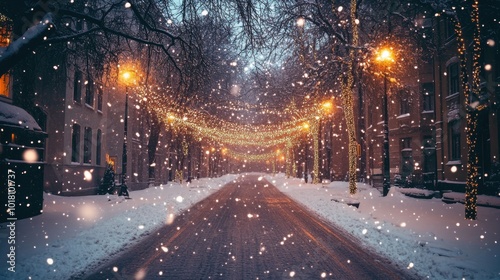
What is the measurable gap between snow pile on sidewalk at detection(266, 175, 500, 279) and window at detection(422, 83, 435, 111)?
538 inches

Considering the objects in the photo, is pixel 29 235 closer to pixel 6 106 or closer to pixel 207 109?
pixel 6 106

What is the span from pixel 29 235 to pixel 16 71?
7.75 metres

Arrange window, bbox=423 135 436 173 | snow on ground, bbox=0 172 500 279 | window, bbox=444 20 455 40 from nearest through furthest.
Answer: snow on ground, bbox=0 172 500 279
window, bbox=444 20 455 40
window, bbox=423 135 436 173

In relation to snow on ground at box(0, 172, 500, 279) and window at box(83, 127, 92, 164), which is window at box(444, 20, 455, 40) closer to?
snow on ground at box(0, 172, 500, 279)

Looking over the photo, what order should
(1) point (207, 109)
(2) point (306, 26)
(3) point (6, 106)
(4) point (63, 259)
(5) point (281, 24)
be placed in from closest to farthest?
1. (4) point (63, 259)
2. (3) point (6, 106)
3. (5) point (281, 24)
4. (2) point (306, 26)
5. (1) point (207, 109)

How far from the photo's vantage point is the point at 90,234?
1023 cm

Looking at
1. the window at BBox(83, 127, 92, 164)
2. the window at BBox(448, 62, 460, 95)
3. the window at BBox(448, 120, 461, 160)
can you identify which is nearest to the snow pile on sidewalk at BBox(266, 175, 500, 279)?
the window at BBox(448, 120, 461, 160)

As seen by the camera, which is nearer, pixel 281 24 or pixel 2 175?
pixel 2 175

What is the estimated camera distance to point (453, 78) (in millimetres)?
23594

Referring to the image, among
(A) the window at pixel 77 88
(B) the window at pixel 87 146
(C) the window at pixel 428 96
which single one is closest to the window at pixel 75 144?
(B) the window at pixel 87 146

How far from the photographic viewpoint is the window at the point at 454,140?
23.1 meters

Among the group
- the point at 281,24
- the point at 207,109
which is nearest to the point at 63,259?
the point at 281,24

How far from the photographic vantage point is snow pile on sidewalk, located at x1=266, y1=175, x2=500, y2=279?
23.7ft

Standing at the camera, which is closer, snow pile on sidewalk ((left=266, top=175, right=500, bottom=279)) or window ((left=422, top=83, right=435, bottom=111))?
snow pile on sidewalk ((left=266, top=175, right=500, bottom=279))
